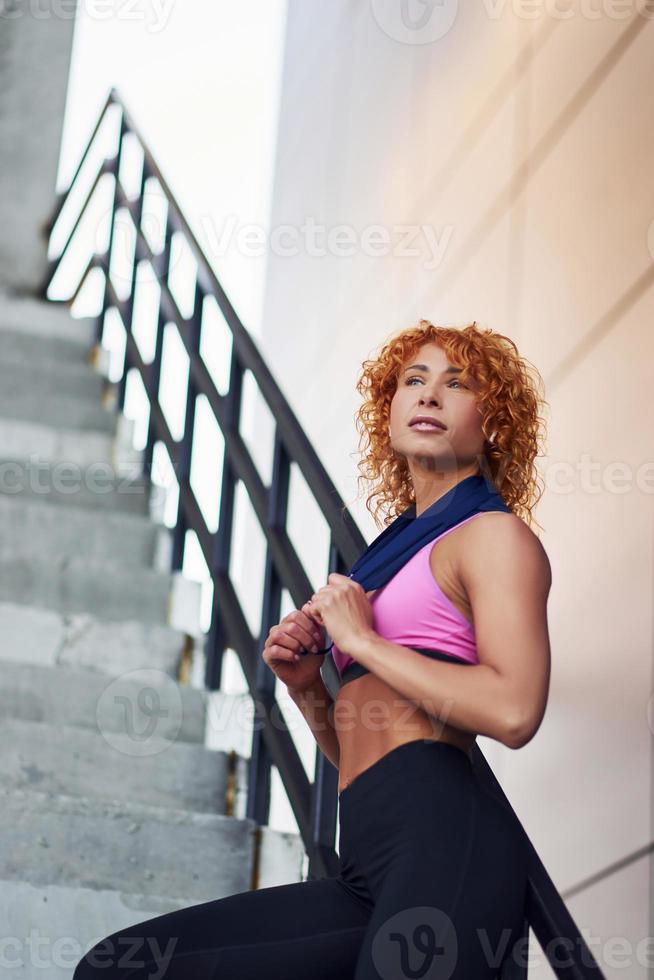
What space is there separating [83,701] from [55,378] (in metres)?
1.90

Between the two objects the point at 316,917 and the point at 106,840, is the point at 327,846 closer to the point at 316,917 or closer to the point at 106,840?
the point at 106,840

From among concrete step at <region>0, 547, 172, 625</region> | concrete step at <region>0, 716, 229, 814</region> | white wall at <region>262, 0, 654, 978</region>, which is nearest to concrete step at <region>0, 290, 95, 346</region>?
white wall at <region>262, 0, 654, 978</region>

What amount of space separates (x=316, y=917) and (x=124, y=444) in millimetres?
2905

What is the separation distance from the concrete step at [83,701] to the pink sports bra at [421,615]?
146cm

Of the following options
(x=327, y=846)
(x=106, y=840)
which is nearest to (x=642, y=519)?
(x=327, y=846)

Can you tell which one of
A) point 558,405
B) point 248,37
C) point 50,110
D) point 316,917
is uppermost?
point 248,37

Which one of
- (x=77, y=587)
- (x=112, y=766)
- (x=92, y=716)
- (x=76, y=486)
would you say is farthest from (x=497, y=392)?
(x=76, y=486)

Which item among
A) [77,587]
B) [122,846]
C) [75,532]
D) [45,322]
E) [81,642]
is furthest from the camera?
[45,322]

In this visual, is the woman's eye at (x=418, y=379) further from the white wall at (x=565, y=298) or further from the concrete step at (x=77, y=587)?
the concrete step at (x=77, y=587)

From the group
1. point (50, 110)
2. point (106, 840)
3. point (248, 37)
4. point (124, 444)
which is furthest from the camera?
point (248, 37)

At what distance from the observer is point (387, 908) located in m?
1.14

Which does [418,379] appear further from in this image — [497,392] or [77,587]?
[77,587]

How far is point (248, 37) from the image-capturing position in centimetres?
635

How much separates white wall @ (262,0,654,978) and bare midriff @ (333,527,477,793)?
1.01 metres
